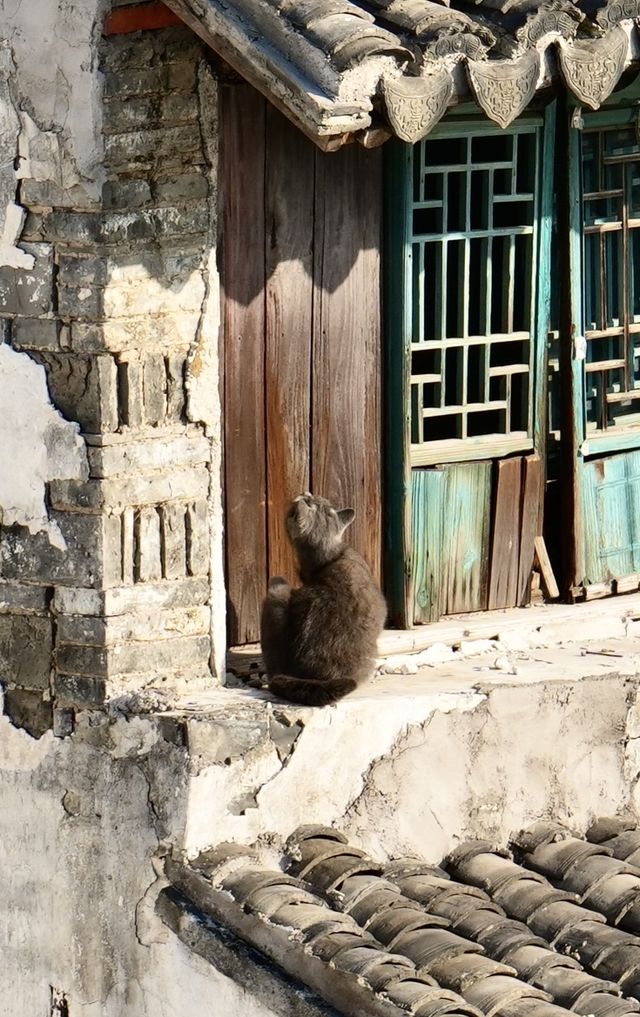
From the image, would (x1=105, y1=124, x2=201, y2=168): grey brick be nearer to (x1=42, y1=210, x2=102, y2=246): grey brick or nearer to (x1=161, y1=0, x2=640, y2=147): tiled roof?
(x1=42, y1=210, x2=102, y2=246): grey brick

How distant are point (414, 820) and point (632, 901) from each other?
83cm

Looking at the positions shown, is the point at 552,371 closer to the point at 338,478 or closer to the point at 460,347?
the point at 460,347

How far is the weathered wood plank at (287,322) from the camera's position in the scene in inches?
244

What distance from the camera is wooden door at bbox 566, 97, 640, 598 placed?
7.03m

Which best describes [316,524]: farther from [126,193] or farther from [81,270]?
[126,193]

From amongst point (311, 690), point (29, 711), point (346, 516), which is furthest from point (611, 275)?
point (29, 711)

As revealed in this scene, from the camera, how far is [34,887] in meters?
6.12

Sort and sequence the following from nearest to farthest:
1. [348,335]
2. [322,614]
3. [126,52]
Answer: [126,52] → [322,614] → [348,335]

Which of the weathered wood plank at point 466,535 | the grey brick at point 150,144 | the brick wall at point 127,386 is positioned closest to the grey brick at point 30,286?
the brick wall at point 127,386

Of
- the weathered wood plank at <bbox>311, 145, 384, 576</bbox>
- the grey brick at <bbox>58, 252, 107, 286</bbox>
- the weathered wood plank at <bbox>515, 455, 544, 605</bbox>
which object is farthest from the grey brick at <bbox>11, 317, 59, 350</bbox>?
the weathered wood plank at <bbox>515, 455, 544, 605</bbox>

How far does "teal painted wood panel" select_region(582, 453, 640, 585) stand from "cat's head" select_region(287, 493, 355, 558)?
1416 millimetres

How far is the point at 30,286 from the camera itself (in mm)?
5797

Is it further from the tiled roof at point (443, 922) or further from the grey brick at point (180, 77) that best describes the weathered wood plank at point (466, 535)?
the grey brick at point (180, 77)

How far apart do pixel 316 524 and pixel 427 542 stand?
2.53 ft
